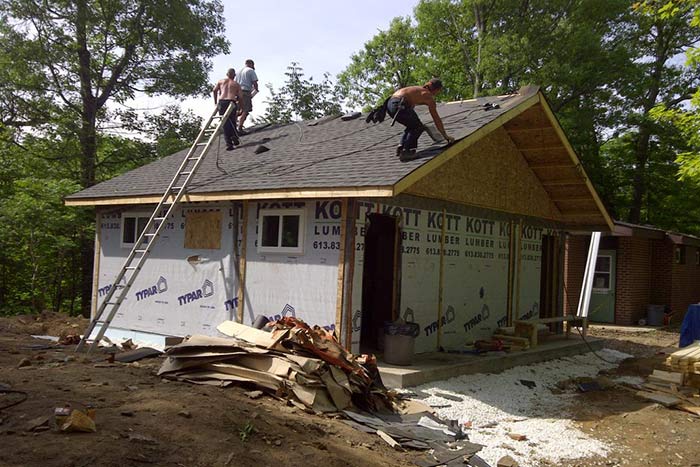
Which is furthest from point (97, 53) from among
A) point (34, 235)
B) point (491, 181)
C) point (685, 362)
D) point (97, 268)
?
point (685, 362)

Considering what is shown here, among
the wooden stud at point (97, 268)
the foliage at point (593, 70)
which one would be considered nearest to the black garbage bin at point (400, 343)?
the wooden stud at point (97, 268)

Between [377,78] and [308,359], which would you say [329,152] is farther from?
[377,78]

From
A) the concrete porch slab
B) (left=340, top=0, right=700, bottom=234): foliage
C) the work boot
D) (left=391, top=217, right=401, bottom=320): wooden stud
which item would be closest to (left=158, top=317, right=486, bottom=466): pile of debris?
the concrete porch slab

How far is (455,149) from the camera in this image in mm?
9078

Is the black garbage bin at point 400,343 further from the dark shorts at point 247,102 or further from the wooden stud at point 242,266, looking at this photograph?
the dark shorts at point 247,102

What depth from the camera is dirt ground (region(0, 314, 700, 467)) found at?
421cm

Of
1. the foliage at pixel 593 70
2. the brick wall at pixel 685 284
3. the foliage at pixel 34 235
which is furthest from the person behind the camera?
the foliage at pixel 593 70

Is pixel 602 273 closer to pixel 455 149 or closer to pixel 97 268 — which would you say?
pixel 455 149

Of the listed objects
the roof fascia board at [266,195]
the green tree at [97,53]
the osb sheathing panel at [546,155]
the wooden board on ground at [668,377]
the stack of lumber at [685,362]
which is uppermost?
the green tree at [97,53]

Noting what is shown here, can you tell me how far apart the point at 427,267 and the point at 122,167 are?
62.9 ft

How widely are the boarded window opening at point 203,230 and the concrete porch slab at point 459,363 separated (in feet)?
13.2

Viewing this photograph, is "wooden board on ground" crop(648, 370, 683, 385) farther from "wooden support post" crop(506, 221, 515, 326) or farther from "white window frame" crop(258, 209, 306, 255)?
"white window frame" crop(258, 209, 306, 255)

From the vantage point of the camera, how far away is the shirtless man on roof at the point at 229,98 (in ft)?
43.8

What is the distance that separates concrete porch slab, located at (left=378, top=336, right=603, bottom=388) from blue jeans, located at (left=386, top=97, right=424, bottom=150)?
3.47 metres
